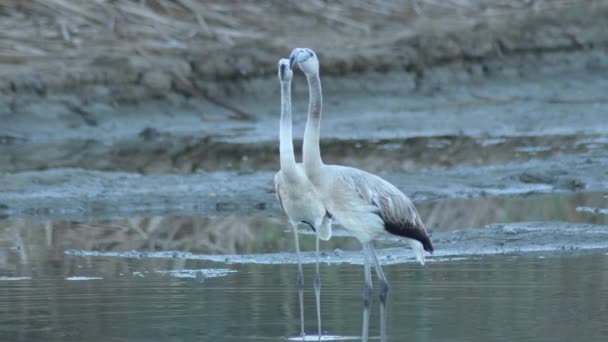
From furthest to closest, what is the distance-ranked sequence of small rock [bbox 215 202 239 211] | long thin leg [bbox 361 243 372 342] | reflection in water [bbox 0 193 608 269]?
small rock [bbox 215 202 239 211] < reflection in water [bbox 0 193 608 269] < long thin leg [bbox 361 243 372 342]

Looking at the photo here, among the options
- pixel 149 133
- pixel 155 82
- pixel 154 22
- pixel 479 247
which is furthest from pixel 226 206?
pixel 154 22

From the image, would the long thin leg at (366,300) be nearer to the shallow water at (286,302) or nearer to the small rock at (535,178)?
the shallow water at (286,302)

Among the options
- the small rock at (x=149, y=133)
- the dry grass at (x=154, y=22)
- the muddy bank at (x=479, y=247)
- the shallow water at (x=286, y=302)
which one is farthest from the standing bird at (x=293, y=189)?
the dry grass at (x=154, y=22)

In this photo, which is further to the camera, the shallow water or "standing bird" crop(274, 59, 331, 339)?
"standing bird" crop(274, 59, 331, 339)

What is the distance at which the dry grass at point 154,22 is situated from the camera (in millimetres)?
16531

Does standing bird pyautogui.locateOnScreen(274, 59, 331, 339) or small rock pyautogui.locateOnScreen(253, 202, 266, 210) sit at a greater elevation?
standing bird pyautogui.locateOnScreen(274, 59, 331, 339)

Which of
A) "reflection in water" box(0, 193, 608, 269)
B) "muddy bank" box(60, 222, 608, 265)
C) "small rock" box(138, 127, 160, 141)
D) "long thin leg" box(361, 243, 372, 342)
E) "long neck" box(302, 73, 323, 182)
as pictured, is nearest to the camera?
"long thin leg" box(361, 243, 372, 342)

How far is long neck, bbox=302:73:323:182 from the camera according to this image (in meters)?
6.29

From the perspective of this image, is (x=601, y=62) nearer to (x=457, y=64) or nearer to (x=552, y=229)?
(x=457, y=64)

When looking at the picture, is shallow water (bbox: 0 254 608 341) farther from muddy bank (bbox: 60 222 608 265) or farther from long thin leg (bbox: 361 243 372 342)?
muddy bank (bbox: 60 222 608 265)

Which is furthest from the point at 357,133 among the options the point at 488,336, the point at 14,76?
the point at 488,336

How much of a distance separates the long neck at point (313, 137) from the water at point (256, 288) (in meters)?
0.77

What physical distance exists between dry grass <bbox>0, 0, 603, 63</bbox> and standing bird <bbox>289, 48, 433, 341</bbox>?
10.6 metres

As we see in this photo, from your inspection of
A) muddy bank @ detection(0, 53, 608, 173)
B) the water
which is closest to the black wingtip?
the water
